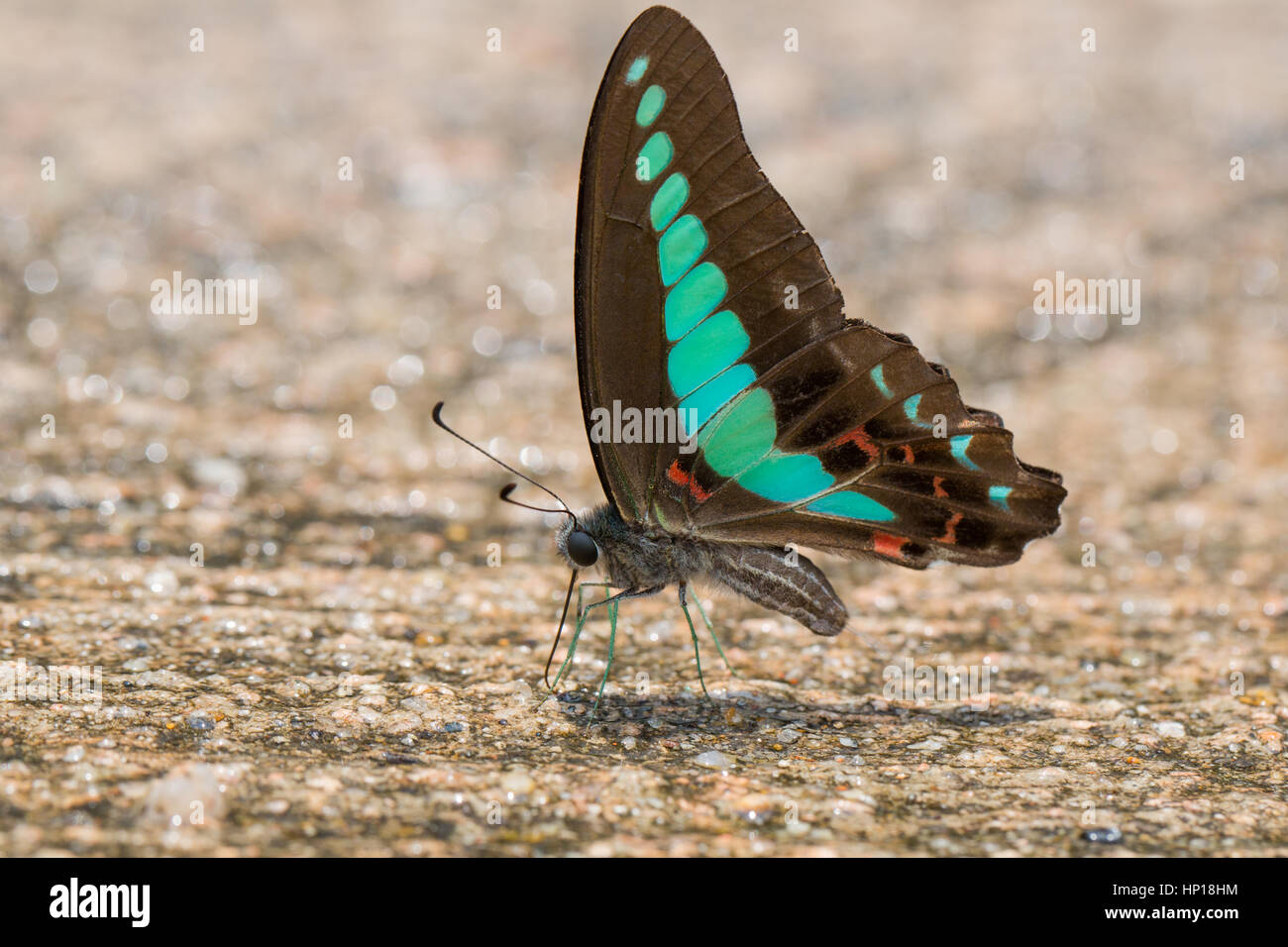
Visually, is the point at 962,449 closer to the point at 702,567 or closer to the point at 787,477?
the point at 787,477

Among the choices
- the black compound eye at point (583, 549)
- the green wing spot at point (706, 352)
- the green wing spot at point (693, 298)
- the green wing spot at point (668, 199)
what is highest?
the green wing spot at point (668, 199)

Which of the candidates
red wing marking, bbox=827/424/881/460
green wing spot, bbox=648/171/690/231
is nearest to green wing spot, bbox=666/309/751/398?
green wing spot, bbox=648/171/690/231

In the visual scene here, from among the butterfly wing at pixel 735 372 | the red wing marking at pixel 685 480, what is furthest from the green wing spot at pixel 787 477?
the red wing marking at pixel 685 480

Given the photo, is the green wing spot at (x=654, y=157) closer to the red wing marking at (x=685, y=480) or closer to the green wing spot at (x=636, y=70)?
the green wing spot at (x=636, y=70)

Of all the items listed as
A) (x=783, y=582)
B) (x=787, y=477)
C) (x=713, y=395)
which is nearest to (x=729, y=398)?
(x=713, y=395)

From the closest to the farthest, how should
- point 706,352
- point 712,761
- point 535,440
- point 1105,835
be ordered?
1. point 1105,835
2. point 712,761
3. point 706,352
4. point 535,440

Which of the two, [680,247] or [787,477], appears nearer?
[680,247]

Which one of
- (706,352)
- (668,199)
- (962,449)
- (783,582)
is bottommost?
(783,582)
